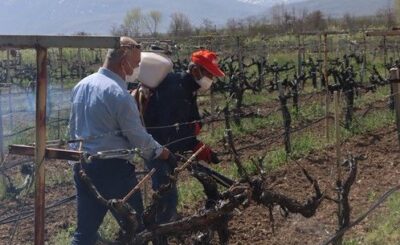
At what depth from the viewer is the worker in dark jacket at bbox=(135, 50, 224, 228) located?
4633 mm

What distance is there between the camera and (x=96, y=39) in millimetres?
3260

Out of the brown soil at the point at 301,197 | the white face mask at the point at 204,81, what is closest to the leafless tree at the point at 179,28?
the brown soil at the point at 301,197

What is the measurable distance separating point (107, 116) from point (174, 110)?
3.13 feet

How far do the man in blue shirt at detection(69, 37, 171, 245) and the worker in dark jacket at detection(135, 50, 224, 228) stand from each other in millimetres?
682

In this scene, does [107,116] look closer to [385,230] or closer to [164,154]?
[164,154]

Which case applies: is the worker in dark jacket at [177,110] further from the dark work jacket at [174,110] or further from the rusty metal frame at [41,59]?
the rusty metal frame at [41,59]

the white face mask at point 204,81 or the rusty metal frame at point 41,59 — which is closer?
the rusty metal frame at point 41,59

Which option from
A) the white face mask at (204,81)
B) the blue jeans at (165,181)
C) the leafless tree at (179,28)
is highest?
the leafless tree at (179,28)

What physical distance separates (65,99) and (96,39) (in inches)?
616

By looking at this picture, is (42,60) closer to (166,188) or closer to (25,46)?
(25,46)

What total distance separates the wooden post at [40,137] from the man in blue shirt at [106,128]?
0.48 metres

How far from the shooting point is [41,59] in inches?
125

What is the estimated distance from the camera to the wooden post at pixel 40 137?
125 inches

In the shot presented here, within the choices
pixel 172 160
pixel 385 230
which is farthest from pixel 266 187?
pixel 385 230
